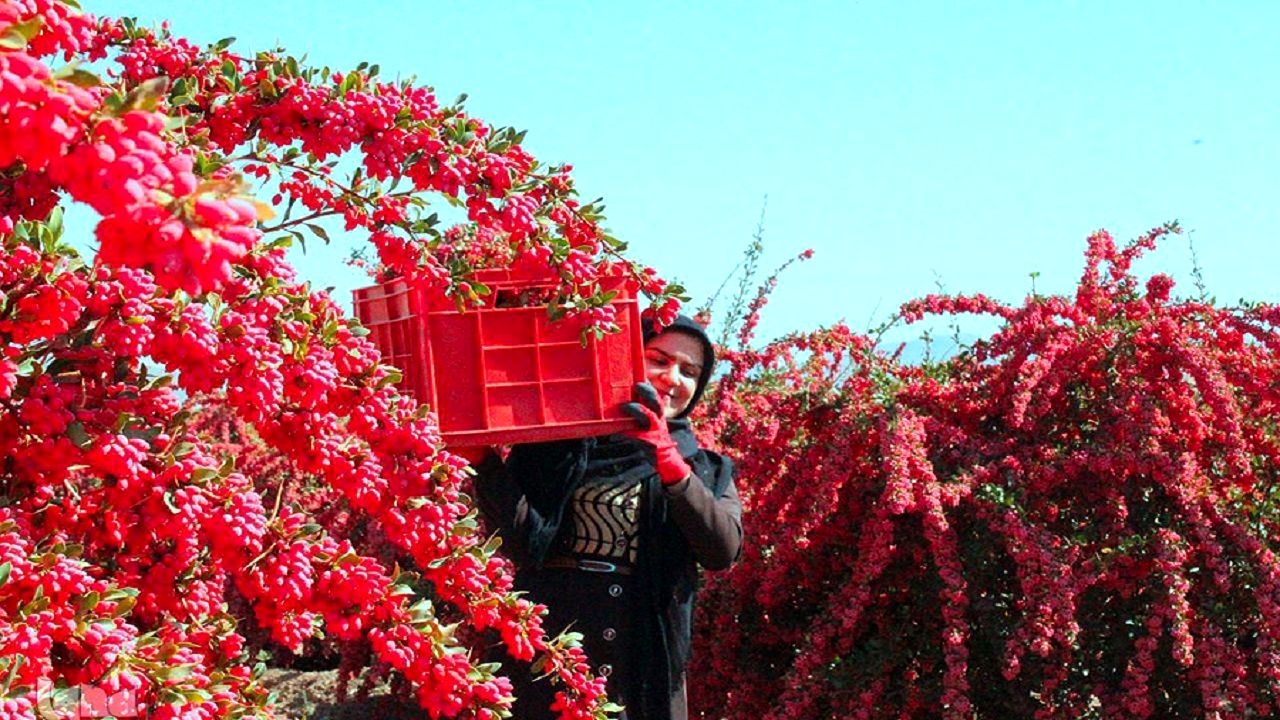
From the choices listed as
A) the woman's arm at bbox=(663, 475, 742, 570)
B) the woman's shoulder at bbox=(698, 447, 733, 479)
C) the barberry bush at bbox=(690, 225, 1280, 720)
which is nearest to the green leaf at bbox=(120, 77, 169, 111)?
the woman's arm at bbox=(663, 475, 742, 570)

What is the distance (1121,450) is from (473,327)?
6.51 feet

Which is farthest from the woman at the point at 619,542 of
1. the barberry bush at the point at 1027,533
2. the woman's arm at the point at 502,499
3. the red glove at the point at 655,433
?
the barberry bush at the point at 1027,533

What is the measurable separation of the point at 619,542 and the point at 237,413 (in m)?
1.46

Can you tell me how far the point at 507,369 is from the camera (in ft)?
8.43

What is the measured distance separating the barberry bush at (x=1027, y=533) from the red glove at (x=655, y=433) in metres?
0.85

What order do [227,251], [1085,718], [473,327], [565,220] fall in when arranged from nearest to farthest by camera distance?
[227,251]
[565,220]
[473,327]
[1085,718]

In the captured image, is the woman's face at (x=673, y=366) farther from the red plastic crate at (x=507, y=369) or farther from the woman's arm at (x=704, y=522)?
the red plastic crate at (x=507, y=369)

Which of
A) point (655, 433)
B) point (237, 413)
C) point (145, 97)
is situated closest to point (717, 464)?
point (655, 433)

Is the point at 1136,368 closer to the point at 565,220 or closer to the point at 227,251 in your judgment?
the point at 565,220

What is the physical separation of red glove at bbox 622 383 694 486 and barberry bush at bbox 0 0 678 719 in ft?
1.01

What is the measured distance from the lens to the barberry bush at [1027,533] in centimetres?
357

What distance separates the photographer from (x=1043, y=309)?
168 inches

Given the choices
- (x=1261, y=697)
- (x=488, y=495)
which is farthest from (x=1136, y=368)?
(x=488, y=495)

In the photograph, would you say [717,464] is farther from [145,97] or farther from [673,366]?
[145,97]
